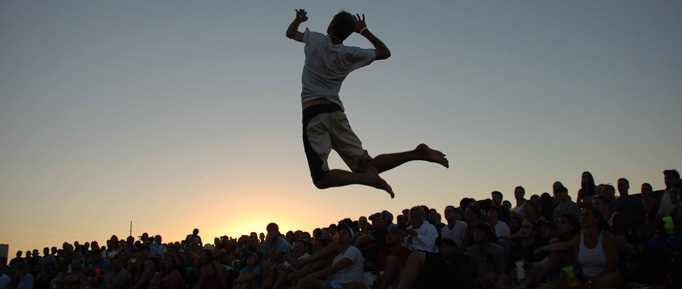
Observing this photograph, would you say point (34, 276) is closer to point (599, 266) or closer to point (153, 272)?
point (153, 272)

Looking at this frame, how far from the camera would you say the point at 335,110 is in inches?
247

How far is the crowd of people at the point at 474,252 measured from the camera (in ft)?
23.9

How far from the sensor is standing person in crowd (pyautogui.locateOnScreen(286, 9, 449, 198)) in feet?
20.2

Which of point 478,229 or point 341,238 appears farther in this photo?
point 341,238

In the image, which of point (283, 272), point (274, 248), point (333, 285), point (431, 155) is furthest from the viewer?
point (274, 248)

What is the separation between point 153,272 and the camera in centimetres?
1330

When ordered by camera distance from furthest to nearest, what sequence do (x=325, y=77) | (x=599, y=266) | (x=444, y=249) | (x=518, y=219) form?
(x=518, y=219)
(x=444, y=249)
(x=599, y=266)
(x=325, y=77)

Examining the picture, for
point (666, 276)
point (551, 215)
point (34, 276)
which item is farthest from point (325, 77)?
point (34, 276)

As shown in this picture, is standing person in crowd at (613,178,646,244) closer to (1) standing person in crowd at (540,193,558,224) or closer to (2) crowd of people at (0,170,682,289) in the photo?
(2) crowd of people at (0,170,682,289)

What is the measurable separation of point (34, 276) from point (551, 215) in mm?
14293

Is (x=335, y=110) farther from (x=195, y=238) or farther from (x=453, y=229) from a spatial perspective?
(x=195, y=238)

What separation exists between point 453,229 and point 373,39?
4.58 meters

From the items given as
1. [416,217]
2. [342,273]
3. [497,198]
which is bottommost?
[342,273]

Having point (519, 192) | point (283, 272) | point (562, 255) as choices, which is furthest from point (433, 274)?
point (519, 192)
